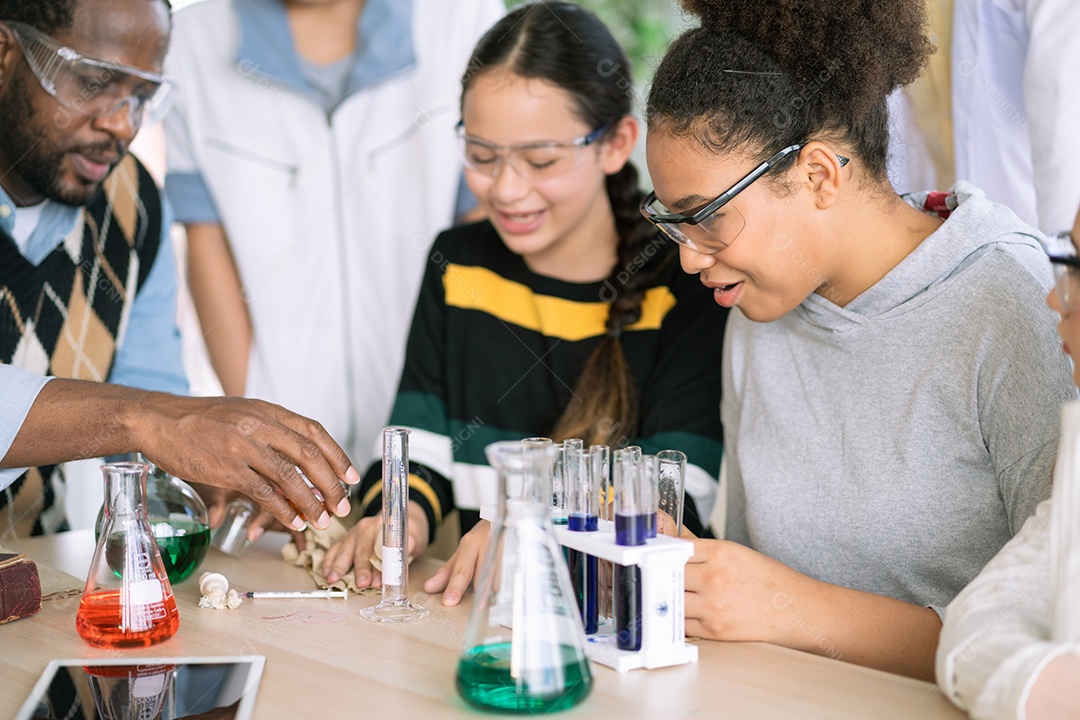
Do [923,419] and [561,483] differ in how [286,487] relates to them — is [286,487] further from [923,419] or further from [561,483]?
[923,419]

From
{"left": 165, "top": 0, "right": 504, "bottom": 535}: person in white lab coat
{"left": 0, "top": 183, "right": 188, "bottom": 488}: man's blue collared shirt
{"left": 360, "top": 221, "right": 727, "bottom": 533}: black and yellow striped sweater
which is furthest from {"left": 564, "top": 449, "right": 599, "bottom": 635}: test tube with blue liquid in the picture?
{"left": 165, "top": 0, "right": 504, "bottom": 535}: person in white lab coat

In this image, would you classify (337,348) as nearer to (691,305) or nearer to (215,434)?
(691,305)

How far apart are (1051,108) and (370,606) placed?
143cm

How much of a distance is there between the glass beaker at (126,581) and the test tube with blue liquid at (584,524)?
467 millimetres

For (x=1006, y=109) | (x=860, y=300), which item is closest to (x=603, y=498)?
(x=860, y=300)

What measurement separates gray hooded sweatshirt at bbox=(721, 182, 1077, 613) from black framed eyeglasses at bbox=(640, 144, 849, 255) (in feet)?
0.67

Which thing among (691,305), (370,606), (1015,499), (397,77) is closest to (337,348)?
(397,77)

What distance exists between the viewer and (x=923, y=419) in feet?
4.51

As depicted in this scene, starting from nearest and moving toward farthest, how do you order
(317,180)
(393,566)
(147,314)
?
(393,566) < (147,314) < (317,180)

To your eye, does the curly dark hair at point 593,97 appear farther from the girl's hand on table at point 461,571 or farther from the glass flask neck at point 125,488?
the glass flask neck at point 125,488

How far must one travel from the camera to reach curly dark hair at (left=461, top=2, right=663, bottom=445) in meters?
1.94

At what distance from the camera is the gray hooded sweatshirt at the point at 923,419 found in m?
1.28

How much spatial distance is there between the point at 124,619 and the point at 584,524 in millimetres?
520

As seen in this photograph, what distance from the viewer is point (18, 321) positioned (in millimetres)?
1908
